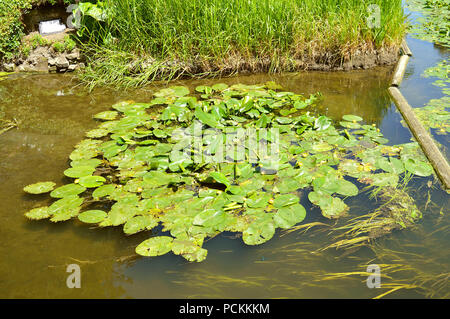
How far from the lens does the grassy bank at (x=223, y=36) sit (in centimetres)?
502

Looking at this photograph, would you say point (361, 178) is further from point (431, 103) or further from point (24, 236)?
point (24, 236)

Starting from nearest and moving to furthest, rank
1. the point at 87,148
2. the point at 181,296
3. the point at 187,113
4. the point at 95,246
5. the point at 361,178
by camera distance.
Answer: the point at 181,296 → the point at 95,246 → the point at 361,178 → the point at 87,148 → the point at 187,113

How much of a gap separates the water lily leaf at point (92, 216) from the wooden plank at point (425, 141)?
2.62 m

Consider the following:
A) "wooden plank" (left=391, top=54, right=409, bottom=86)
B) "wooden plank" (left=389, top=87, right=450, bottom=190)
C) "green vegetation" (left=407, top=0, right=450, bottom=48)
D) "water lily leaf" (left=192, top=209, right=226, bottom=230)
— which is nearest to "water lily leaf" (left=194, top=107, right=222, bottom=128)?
"water lily leaf" (left=192, top=209, right=226, bottom=230)

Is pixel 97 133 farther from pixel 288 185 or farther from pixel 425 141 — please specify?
pixel 425 141

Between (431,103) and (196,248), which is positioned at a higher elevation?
(431,103)

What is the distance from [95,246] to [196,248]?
69cm

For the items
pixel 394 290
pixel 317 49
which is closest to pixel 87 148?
pixel 394 290

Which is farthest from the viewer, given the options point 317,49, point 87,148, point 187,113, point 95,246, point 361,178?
point 317,49

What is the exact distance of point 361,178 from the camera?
9.82 feet

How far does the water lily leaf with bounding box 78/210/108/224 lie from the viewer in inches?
100

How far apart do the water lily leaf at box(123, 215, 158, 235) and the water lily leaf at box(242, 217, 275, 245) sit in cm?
64

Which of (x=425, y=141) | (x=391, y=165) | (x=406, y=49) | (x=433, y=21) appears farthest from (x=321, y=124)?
(x=433, y=21)

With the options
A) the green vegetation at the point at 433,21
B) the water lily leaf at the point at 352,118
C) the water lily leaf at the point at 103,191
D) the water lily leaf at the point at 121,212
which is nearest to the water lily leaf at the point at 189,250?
the water lily leaf at the point at 121,212
